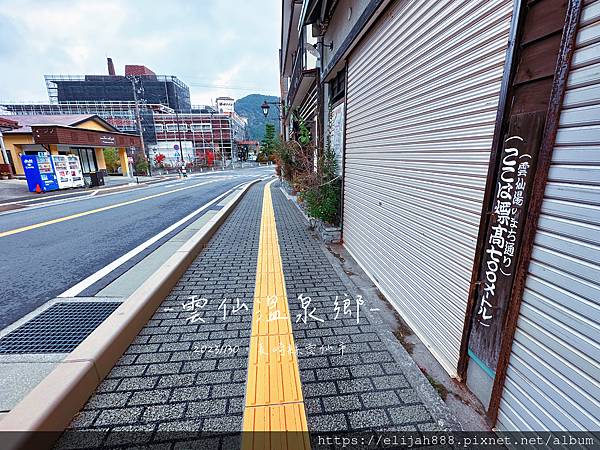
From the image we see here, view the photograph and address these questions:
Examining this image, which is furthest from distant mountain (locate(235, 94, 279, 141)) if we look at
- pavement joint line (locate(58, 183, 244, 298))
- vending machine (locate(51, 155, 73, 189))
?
pavement joint line (locate(58, 183, 244, 298))

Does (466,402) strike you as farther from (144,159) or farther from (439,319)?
(144,159)

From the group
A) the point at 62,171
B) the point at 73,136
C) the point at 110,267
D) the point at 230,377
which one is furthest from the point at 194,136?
the point at 230,377

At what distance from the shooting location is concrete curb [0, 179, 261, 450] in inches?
62.8

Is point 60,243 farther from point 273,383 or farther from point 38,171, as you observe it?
point 38,171

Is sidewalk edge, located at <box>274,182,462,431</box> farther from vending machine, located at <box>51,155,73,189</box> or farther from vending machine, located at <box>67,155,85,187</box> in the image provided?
vending machine, located at <box>67,155,85,187</box>

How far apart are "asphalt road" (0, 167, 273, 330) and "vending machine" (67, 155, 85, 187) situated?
7.95m

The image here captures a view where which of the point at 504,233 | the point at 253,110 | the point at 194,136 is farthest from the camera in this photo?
the point at 253,110

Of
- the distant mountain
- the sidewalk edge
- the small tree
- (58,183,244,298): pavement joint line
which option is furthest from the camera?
the distant mountain

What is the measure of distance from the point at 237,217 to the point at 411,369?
712cm

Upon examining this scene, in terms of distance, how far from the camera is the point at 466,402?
203cm

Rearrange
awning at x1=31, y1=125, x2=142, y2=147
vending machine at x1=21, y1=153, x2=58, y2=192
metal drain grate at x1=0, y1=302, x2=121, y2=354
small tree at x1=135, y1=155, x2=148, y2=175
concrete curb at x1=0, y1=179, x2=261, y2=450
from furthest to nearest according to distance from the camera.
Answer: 1. small tree at x1=135, y1=155, x2=148, y2=175
2. awning at x1=31, y1=125, x2=142, y2=147
3. vending machine at x1=21, y1=153, x2=58, y2=192
4. metal drain grate at x1=0, y1=302, x2=121, y2=354
5. concrete curb at x1=0, y1=179, x2=261, y2=450

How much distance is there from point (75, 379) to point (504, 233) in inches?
123

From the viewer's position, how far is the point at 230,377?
2.22m

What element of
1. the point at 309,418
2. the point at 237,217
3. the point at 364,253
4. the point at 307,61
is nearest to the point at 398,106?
the point at 364,253
